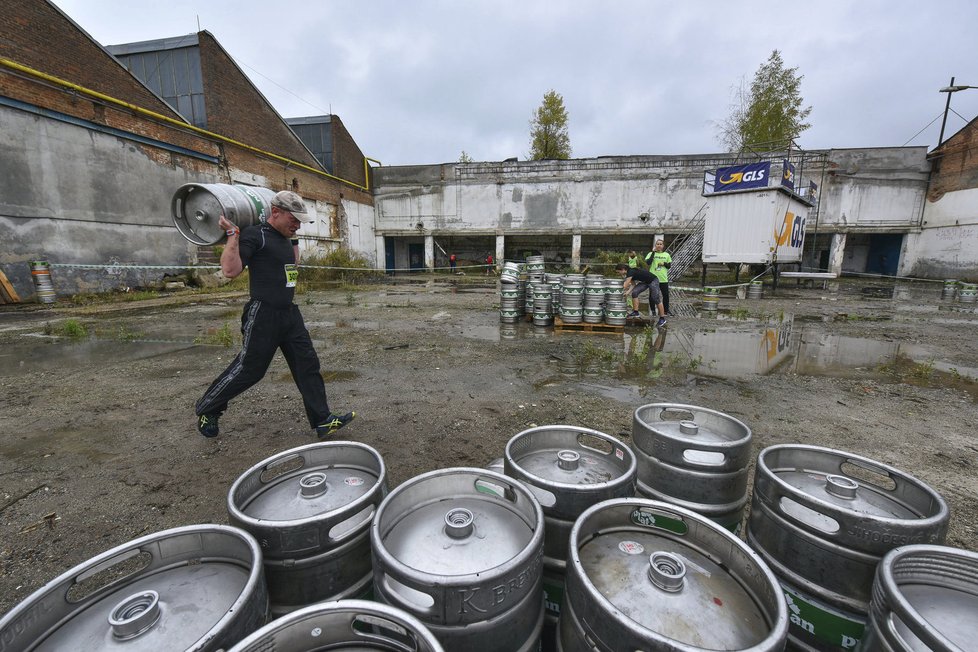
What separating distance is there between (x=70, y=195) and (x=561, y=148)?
2529cm

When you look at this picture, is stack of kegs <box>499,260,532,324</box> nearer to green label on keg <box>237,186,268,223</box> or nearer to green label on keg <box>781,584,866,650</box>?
green label on keg <box>237,186,268,223</box>

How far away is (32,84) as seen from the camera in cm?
971

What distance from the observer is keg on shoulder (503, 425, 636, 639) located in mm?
1340

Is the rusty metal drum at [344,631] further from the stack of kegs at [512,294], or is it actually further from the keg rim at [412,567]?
the stack of kegs at [512,294]

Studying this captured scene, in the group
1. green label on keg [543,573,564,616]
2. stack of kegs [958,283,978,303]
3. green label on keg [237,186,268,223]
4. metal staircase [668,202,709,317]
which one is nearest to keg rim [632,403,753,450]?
green label on keg [543,573,564,616]

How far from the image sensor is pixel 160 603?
96cm

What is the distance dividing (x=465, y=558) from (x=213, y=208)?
3.14 metres

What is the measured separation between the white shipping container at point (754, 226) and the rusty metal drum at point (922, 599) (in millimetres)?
14551

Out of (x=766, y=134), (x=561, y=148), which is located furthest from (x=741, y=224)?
(x=561, y=148)

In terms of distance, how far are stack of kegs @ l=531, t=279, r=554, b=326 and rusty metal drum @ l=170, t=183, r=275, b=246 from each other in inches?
200

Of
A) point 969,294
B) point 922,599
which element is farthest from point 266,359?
point 969,294

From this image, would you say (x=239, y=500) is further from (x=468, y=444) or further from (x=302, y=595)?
(x=468, y=444)

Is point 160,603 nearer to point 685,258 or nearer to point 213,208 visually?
point 213,208

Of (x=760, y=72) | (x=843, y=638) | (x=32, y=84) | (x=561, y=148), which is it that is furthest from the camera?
(x=561, y=148)
